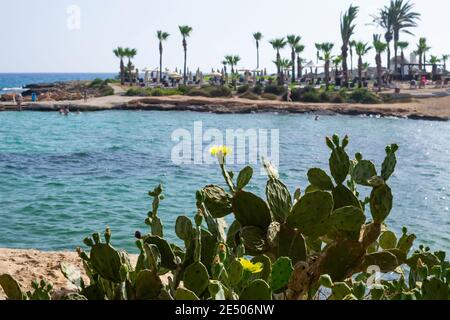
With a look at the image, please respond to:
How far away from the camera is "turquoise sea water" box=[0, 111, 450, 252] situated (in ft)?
41.1

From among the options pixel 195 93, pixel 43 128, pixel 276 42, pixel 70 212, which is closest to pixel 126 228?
pixel 70 212

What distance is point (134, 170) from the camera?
20.0m

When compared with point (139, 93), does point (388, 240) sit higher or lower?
lower

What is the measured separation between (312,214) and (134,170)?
58.0 ft

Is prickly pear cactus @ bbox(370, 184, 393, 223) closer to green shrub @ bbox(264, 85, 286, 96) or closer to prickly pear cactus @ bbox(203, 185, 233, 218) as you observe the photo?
prickly pear cactus @ bbox(203, 185, 233, 218)

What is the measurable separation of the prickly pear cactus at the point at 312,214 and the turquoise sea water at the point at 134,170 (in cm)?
818

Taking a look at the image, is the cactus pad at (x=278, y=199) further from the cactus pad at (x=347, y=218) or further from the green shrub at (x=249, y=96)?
the green shrub at (x=249, y=96)

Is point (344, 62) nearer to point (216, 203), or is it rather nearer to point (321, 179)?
point (321, 179)

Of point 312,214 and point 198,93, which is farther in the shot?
point 198,93

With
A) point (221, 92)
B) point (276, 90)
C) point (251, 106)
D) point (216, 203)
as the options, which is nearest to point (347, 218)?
point (216, 203)

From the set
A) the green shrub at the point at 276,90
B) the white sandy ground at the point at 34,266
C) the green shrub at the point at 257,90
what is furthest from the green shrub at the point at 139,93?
the white sandy ground at the point at 34,266

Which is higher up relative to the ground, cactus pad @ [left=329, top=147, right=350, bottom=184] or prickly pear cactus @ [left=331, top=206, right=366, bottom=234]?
cactus pad @ [left=329, top=147, right=350, bottom=184]

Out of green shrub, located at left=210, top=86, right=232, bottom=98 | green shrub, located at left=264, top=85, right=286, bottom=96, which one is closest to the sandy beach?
green shrub, located at left=210, top=86, right=232, bottom=98

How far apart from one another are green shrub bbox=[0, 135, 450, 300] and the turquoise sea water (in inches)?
314
